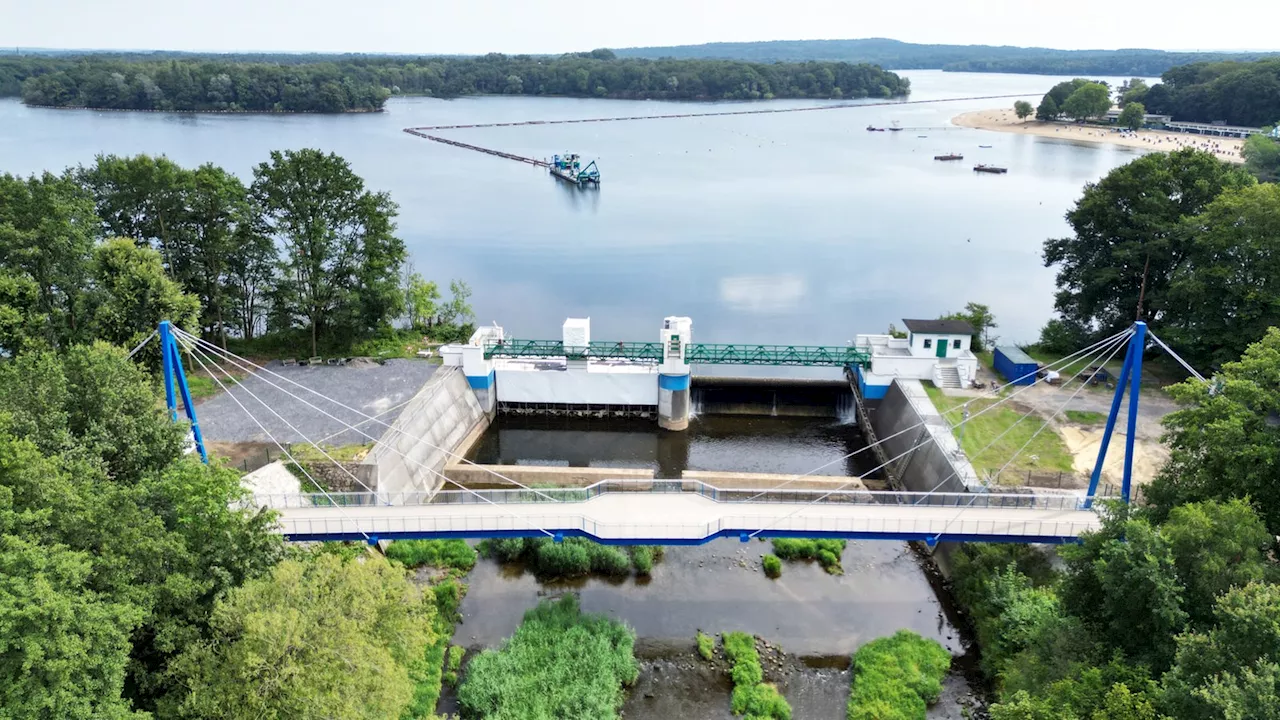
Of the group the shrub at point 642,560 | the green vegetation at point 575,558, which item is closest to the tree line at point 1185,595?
the shrub at point 642,560

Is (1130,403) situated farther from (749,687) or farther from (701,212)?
(701,212)

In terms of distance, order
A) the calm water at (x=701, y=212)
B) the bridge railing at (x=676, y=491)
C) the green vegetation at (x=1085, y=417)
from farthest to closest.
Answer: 1. the calm water at (x=701, y=212)
2. the green vegetation at (x=1085, y=417)
3. the bridge railing at (x=676, y=491)

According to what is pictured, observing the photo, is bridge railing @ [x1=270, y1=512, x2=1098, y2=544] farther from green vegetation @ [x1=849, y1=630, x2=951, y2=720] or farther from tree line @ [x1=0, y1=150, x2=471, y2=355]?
tree line @ [x1=0, y1=150, x2=471, y2=355]

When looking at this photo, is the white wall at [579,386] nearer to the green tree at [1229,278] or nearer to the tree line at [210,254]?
the tree line at [210,254]

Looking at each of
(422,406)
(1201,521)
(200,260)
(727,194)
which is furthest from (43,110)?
(1201,521)

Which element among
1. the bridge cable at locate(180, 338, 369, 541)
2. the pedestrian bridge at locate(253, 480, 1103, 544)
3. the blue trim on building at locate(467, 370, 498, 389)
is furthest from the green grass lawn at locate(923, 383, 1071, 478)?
the bridge cable at locate(180, 338, 369, 541)

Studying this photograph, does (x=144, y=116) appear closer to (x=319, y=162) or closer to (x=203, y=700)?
(x=319, y=162)
